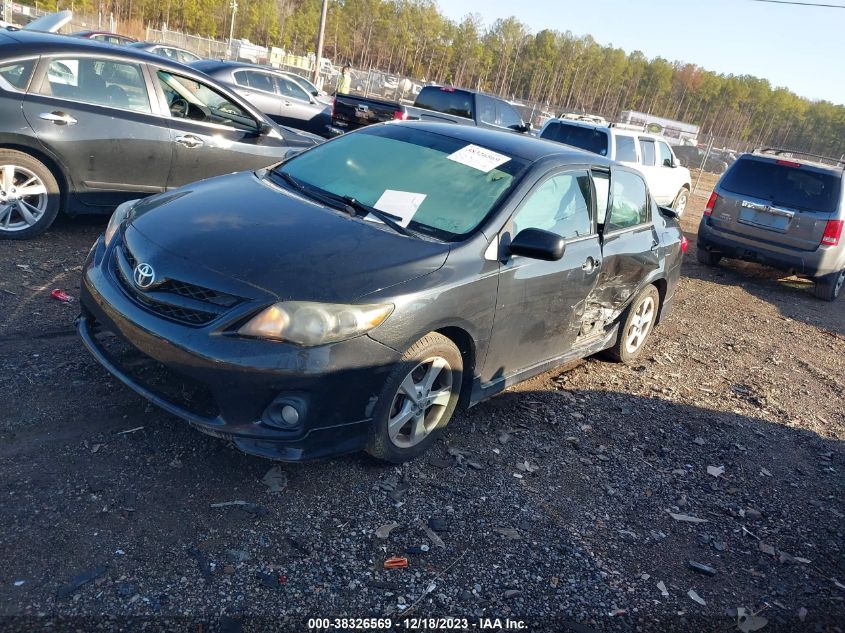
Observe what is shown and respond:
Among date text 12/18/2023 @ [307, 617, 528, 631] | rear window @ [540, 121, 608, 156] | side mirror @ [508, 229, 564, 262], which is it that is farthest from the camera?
rear window @ [540, 121, 608, 156]

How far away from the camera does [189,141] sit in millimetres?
6551

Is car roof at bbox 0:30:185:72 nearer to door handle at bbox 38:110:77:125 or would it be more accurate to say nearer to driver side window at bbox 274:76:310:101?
door handle at bbox 38:110:77:125

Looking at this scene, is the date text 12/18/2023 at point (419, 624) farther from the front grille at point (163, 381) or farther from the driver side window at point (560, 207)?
the driver side window at point (560, 207)

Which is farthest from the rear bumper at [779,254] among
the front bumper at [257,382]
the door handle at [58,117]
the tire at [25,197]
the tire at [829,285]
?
the tire at [25,197]

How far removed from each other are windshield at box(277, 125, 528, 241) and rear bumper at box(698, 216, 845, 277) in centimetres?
694

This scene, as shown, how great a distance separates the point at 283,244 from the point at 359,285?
0.49 metres

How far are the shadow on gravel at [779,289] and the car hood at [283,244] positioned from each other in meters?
7.40

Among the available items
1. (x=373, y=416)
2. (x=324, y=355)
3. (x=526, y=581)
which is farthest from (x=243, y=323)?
(x=526, y=581)

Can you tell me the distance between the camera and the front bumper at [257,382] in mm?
2926

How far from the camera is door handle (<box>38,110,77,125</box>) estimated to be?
5668 mm

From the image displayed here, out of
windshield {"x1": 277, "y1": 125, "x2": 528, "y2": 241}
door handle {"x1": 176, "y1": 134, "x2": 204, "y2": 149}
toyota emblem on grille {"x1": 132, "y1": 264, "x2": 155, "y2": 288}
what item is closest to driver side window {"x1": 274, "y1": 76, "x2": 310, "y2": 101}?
door handle {"x1": 176, "y1": 134, "x2": 204, "y2": 149}

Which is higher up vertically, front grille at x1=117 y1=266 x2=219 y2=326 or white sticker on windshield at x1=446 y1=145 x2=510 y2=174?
white sticker on windshield at x1=446 y1=145 x2=510 y2=174

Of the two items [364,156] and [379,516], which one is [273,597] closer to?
[379,516]

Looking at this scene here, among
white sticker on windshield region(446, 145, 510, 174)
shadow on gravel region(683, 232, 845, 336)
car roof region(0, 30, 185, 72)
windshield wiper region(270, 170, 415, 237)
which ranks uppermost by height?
car roof region(0, 30, 185, 72)
